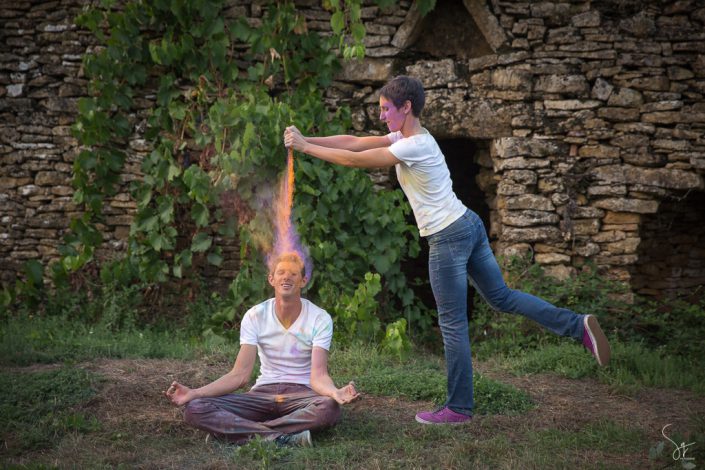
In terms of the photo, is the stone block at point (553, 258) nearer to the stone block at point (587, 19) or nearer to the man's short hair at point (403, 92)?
the stone block at point (587, 19)

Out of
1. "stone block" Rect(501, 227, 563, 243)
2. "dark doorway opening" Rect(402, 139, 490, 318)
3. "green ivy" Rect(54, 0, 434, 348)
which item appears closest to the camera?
"green ivy" Rect(54, 0, 434, 348)

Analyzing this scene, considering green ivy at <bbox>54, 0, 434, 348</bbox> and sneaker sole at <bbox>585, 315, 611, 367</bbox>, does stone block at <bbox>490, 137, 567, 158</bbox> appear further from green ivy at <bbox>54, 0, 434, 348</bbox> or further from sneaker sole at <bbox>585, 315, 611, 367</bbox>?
sneaker sole at <bbox>585, 315, 611, 367</bbox>

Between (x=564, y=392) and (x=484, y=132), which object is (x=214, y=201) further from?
(x=564, y=392)

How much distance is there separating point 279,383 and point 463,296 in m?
0.98

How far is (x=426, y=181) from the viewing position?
138 inches

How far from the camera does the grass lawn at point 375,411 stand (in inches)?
125

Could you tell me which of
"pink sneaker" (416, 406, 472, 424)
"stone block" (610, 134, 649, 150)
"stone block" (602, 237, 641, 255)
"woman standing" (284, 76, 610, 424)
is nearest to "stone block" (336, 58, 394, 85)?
"stone block" (610, 134, 649, 150)

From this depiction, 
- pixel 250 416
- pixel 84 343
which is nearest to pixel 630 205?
pixel 250 416

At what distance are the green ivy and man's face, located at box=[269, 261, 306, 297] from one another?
6.92 feet

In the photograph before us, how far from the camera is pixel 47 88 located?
261 inches

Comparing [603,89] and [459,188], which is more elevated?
[603,89]

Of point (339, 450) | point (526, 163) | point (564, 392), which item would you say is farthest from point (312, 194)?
point (339, 450)

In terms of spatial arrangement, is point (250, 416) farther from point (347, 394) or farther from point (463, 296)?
point (463, 296)

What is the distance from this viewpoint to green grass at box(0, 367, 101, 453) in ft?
11.3
